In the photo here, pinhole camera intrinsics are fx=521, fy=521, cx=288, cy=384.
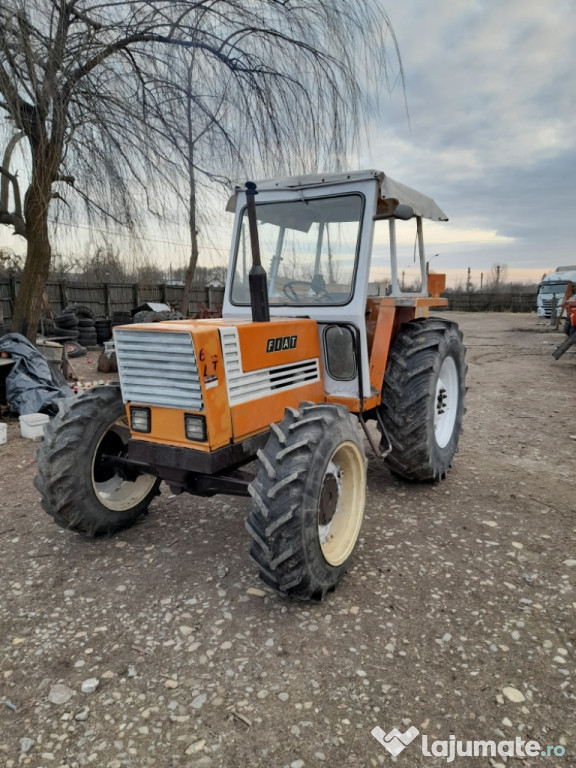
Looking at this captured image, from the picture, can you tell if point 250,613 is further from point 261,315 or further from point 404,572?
point 261,315

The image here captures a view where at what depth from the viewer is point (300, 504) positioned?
2.63m

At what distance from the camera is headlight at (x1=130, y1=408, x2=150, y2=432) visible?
3.13m

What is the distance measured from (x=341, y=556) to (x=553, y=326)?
21281 mm

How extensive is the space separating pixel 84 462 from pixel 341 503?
1.67 m

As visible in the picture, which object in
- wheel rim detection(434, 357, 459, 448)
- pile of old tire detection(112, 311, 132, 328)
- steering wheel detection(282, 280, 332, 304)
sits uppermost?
steering wheel detection(282, 280, 332, 304)

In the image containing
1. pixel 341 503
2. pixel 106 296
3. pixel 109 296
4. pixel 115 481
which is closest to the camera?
pixel 341 503

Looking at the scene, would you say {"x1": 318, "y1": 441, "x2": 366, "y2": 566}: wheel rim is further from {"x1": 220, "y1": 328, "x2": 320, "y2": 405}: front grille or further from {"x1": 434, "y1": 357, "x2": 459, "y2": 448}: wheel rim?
{"x1": 434, "y1": 357, "x2": 459, "y2": 448}: wheel rim

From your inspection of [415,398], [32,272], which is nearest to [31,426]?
[32,272]

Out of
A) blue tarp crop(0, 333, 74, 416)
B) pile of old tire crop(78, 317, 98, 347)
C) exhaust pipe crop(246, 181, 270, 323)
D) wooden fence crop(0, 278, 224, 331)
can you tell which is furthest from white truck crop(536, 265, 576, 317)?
exhaust pipe crop(246, 181, 270, 323)

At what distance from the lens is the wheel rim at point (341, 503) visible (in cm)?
302

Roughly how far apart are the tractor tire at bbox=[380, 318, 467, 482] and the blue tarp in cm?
481

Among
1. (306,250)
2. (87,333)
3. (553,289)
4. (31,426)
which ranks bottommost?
(31,426)

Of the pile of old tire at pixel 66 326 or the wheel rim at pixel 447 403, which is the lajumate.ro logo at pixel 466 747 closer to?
the wheel rim at pixel 447 403

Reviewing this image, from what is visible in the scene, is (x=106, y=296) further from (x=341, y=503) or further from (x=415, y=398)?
(x=341, y=503)
